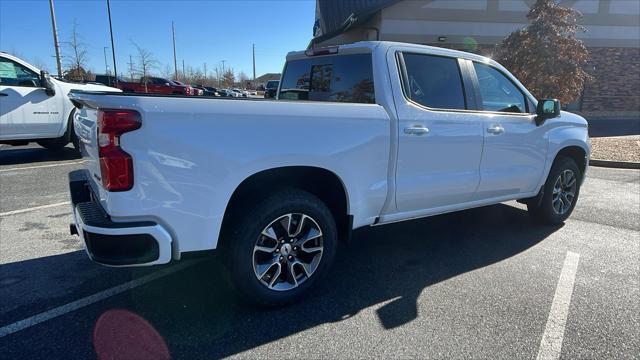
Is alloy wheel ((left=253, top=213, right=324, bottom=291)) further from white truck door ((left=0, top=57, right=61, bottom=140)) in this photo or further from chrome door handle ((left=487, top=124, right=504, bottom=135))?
white truck door ((left=0, top=57, right=61, bottom=140))

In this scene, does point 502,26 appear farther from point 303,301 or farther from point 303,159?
point 303,301

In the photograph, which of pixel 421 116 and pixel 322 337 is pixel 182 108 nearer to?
pixel 322 337

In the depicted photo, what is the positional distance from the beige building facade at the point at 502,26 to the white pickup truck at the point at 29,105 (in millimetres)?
13768

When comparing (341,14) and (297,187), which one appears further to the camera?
(341,14)

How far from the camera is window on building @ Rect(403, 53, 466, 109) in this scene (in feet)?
12.0

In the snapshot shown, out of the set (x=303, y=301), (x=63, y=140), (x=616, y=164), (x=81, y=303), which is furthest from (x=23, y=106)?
(x=616, y=164)

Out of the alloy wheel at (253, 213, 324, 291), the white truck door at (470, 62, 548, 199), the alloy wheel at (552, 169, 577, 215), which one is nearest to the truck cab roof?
the white truck door at (470, 62, 548, 199)

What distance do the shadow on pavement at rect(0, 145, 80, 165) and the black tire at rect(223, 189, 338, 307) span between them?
25.3 ft

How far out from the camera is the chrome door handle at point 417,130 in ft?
11.2

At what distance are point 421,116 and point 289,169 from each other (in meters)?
1.24

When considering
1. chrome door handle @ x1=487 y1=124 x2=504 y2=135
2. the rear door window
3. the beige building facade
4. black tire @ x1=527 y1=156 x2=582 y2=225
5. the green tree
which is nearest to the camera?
the rear door window

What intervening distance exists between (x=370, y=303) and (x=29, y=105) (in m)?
8.05

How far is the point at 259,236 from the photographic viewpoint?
2896 mm

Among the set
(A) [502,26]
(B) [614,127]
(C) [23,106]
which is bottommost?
(B) [614,127]
